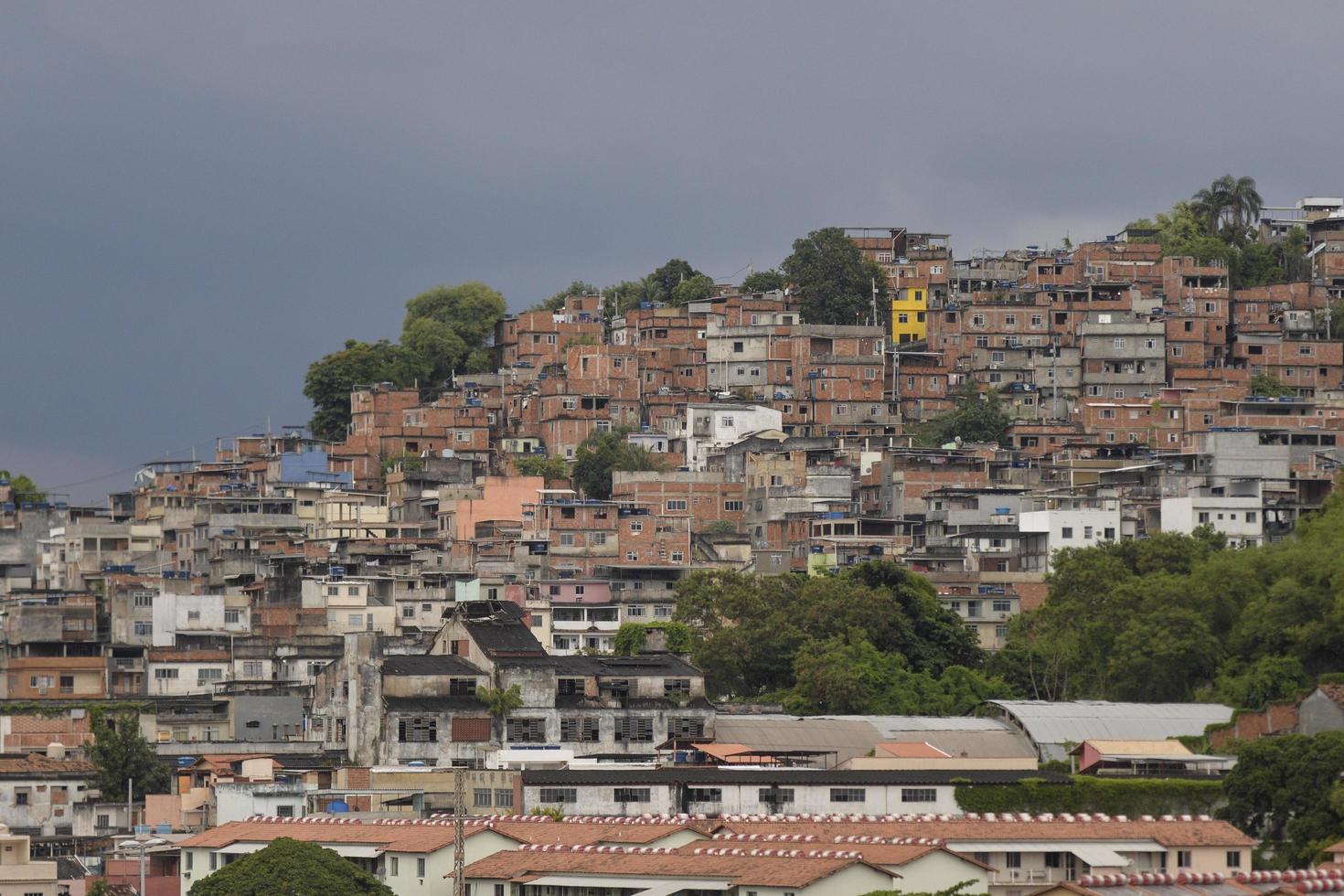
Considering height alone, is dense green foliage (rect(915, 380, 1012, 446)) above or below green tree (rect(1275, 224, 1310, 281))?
below

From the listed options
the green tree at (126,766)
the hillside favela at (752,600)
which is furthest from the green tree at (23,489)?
the green tree at (126,766)

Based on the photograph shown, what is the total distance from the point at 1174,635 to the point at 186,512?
169ft

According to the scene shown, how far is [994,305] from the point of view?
132 meters

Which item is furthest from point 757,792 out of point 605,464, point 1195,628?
point 605,464

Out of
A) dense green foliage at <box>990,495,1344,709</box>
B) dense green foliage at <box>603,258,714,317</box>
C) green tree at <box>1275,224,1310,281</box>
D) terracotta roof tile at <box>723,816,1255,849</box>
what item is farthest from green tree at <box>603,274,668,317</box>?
terracotta roof tile at <box>723,816,1255,849</box>

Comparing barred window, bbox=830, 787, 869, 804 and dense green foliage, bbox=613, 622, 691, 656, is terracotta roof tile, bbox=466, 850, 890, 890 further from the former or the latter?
dense green foliage, bbox=613, 622, 691, 656

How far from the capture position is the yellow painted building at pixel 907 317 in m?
→ 134

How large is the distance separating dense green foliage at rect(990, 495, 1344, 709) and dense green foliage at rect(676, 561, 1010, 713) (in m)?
2.64

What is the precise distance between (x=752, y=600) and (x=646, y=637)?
4051 mm

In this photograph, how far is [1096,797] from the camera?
221 feet

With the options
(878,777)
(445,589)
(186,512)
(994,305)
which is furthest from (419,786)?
(994,305)

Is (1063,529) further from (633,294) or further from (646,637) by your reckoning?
(633,294)

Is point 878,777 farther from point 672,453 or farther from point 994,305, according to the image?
point 994,305

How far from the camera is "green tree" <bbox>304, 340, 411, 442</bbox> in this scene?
134000mm
